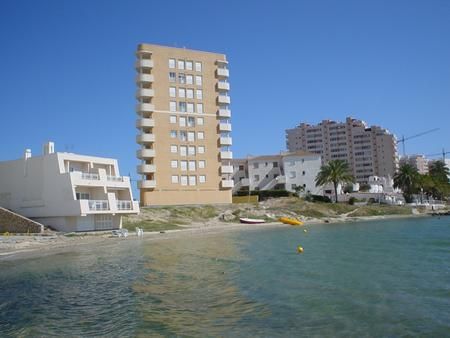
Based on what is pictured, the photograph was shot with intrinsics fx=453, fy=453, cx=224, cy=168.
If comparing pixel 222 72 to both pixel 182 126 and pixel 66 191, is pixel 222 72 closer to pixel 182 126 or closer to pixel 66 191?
pixel 182 126

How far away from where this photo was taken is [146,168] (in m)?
80.6

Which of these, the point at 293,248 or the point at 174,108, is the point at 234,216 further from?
the point at 293,248

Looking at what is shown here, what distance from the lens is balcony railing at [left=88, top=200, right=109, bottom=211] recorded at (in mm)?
49609

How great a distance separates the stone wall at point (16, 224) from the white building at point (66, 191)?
2.70 m

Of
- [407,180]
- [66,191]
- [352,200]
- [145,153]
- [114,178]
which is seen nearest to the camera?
[66,191]

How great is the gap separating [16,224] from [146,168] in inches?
1333

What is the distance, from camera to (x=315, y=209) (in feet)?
303

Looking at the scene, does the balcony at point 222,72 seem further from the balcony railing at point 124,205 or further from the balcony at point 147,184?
the balcony railing at point 124,205

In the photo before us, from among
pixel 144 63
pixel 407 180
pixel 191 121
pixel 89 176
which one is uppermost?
pixel 144 63

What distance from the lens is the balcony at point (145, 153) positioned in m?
80.9

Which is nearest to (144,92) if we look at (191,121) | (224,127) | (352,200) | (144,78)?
(144,78)

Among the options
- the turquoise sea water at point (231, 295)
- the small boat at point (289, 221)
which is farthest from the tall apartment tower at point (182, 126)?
the turquoise sea water at point (231, 295)

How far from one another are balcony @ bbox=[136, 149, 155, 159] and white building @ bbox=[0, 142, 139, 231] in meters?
23.0

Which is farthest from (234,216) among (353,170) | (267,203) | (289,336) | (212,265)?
(353,170)
